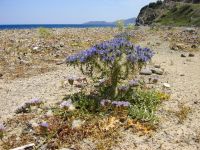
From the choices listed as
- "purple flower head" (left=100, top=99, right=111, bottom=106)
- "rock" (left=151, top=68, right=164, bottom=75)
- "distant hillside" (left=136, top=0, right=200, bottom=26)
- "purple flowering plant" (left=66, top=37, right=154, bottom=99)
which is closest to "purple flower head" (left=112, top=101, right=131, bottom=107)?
"purple flower head" (left=100, top=99, right=111, bottom=106)

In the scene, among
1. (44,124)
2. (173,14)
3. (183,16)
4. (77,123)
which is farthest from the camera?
(173,14)

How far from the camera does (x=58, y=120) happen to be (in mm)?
9789

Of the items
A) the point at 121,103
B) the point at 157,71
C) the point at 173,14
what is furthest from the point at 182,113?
the point at 173,14

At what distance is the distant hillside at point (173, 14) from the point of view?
86.0 metres

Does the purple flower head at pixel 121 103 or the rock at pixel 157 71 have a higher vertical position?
the purple flower head at pixel 121 103

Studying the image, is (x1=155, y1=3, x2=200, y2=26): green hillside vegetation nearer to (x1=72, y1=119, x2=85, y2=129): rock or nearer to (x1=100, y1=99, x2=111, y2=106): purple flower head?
(x1=100, y1=99, x2=111, y2=106): purple flower head

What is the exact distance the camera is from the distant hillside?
8604cm

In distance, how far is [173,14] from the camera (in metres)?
102

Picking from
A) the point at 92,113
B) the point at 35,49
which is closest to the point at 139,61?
the point at 92,113

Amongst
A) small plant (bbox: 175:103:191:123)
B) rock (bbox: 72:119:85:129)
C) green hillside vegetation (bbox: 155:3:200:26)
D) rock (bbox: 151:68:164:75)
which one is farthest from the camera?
green hillside vegetation (bbox: 155:3:200:26)

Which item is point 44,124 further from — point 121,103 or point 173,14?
point 173,14

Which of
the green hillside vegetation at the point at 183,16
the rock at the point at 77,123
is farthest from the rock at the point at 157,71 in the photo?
the green hillside vegetation at the point at 183,16

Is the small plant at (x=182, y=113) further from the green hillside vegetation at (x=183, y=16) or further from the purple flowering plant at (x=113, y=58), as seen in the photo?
the green hillside vegetation at (x=183, y=16)

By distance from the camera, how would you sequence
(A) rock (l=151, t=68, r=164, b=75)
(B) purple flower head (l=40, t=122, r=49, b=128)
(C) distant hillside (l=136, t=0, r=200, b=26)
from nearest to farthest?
(B) purple flower head (l=40, t=122, r=49, b=128) < (A) rock (l=151, t=68, r=164, b=75) < (C) distant hillside (l=136, t=0, r=200, b=26)
